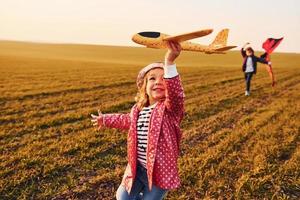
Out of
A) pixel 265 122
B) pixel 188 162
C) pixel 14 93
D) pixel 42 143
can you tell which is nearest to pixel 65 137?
pixel 42 143

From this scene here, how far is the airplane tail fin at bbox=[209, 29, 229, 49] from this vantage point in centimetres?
316

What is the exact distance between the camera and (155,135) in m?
3.76

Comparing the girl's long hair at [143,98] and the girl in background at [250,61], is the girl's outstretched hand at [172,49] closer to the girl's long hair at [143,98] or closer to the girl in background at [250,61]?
the girl's long hair at [143,98]

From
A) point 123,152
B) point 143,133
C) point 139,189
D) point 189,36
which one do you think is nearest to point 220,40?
point 189,36

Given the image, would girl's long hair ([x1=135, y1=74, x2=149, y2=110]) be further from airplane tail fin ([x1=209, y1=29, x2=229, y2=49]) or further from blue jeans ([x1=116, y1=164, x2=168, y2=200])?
airplane tail fin ([x1=209, y1=29, x2=229, y2=49])

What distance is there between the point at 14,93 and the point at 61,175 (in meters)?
10.7

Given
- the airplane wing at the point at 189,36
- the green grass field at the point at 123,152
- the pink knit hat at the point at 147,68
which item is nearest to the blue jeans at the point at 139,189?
the pink knit hat at the point at 147,68

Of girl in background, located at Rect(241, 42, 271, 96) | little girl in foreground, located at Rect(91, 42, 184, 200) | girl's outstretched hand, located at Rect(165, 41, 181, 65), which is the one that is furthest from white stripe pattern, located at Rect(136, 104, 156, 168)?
girl in background, located at Rect(241, 42, 271, 96)

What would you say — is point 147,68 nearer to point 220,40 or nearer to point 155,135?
point 155,135

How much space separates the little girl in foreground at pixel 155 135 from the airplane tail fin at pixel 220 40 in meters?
0.47

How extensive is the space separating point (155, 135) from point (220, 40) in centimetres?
109

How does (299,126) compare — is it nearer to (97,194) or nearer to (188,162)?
(188,162)

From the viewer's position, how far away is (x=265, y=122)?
1141 centimetres

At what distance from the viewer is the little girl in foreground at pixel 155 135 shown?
3.74m
